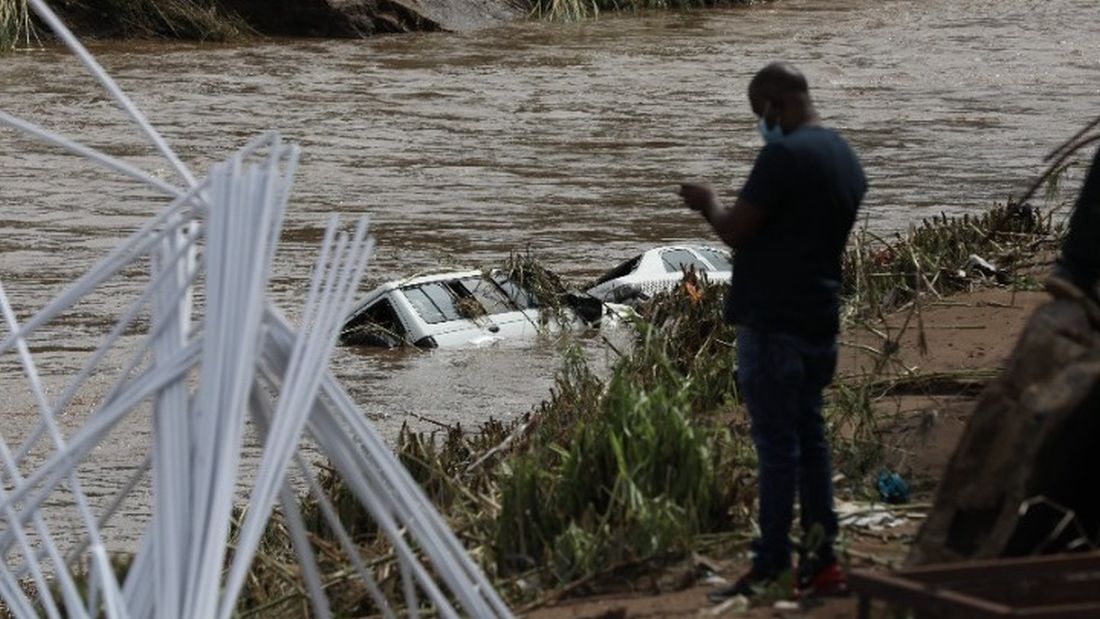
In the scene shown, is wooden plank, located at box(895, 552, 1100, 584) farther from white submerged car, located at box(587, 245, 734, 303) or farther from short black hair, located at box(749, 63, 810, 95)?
white submerged car, located at box(587, 245, 734, 303)

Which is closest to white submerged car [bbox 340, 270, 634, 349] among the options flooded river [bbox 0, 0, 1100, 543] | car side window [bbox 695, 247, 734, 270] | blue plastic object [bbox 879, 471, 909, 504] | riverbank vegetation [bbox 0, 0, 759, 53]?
flooded river [bbox 0, 0, 1100, 543]

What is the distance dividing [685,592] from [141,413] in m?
13.1

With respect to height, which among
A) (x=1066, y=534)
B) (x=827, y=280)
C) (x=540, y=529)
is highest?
(x=827, y=280)

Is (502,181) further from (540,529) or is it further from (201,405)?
(201,405)

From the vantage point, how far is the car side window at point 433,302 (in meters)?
21.1

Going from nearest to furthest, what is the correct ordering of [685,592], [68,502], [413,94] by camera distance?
[685,592] < [68,502] < [413,94]

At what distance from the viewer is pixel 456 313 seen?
21203 mm

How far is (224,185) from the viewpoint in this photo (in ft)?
17.0

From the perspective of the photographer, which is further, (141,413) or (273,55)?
(273,55)

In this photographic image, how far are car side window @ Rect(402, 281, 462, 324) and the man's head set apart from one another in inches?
577

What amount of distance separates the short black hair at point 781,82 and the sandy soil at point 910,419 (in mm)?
1452

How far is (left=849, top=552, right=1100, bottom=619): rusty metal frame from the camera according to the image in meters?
4.69

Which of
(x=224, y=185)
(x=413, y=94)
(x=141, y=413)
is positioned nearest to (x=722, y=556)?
(x=224, y=185)

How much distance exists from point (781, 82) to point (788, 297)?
0.64m
